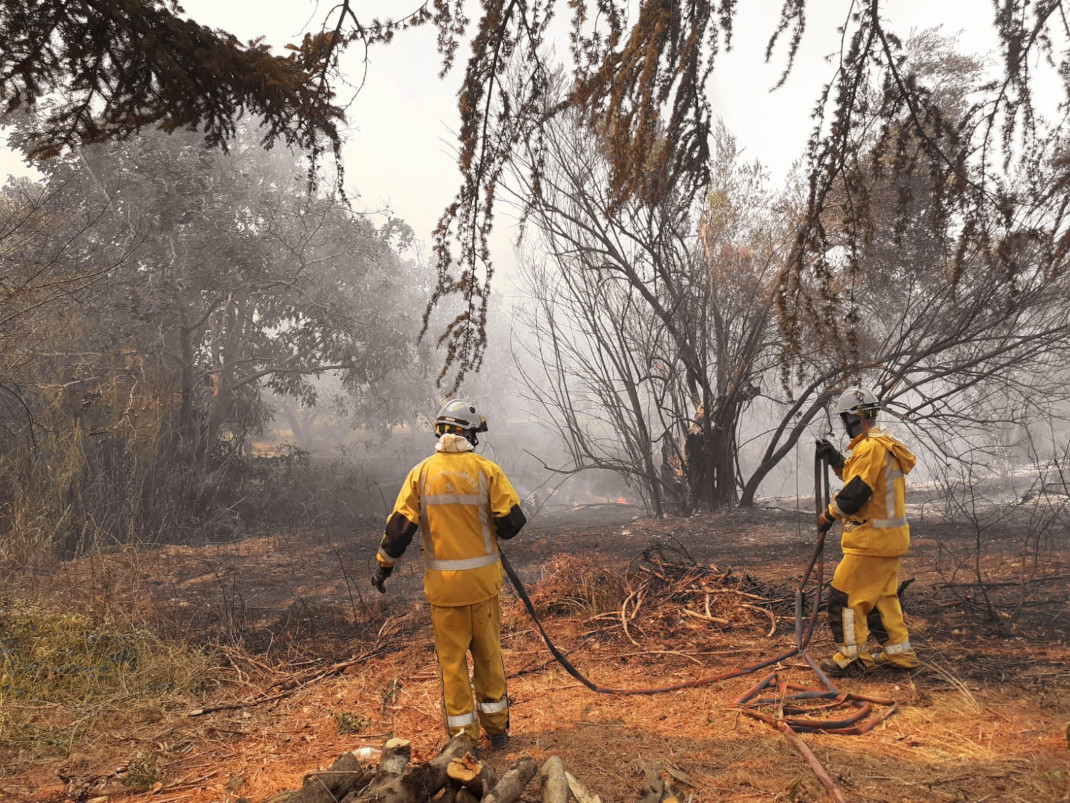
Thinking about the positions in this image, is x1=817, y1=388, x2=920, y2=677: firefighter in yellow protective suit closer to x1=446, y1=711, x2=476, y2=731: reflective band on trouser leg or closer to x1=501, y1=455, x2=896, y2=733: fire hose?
x1=501, y1=455, x2=896, y2=733: fire hose

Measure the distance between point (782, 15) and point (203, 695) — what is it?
5721 millimetres

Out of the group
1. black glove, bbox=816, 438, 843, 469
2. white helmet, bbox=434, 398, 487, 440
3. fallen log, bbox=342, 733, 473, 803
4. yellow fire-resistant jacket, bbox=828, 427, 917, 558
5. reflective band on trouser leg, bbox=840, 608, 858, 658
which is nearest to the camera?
fallen log, bbox=342, 733, 473, 803

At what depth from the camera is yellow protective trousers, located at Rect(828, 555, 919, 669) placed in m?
4.40

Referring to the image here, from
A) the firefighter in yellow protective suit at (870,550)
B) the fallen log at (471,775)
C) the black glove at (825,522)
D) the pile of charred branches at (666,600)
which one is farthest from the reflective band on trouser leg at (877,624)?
the fallen log at (471,775)

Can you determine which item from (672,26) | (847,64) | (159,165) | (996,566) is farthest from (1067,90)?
(159,165)

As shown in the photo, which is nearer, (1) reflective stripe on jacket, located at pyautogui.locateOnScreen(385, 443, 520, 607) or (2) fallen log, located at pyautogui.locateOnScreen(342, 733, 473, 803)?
(2) fallen log, located at pyautogui.locateOnScreen(342, 733, 473, 803)

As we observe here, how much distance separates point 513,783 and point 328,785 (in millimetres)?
788

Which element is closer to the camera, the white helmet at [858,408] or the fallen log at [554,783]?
the fallen log at [554,783]

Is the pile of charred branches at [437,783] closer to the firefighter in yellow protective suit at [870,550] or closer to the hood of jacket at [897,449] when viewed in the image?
the firefighter in yellow protective suit at [870,550]

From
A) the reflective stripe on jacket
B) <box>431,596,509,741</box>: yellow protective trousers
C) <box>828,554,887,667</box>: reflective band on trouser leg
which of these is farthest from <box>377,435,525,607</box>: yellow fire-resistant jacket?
<box>828,554,887,667</box>: reflective band on trouser leg

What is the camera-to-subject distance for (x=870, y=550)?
435 centimetres

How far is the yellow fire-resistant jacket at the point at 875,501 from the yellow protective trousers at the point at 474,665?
8.11 ft

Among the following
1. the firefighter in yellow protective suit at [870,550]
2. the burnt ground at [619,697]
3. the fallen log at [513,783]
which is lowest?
the burnt ground at [619,697]

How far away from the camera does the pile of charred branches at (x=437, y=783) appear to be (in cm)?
265
